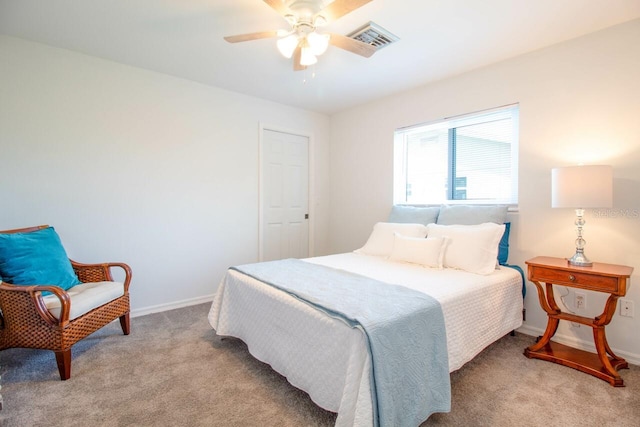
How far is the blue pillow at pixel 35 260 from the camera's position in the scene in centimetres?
207

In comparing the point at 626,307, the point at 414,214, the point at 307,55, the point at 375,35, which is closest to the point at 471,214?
the point at 414,214

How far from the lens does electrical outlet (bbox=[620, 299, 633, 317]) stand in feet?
7.11

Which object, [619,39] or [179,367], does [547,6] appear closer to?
[619,39]

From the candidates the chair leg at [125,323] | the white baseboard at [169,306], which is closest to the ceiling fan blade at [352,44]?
the chair leg at [125,323]

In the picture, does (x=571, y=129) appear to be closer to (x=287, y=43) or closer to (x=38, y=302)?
(x=287, y=43)

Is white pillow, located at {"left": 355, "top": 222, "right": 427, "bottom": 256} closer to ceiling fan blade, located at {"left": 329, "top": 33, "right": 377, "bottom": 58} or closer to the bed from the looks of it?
the bed

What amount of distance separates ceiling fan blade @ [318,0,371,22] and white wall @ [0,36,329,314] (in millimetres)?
2108

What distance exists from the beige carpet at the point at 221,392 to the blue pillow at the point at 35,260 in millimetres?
538

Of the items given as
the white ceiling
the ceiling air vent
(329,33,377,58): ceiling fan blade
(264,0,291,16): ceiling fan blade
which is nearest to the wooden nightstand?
the white ceiling

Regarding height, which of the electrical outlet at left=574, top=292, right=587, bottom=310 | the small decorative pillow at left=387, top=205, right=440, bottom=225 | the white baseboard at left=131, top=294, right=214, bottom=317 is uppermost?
the small decorative pillow at left=387, top=205, right=440, bottom=225

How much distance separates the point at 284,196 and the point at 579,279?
10.0ft

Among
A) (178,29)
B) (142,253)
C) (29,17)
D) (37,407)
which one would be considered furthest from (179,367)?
(29,17)

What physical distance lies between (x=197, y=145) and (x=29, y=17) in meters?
1.51

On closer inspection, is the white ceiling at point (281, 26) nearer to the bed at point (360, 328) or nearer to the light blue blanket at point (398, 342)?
the bed at point (360, 328)
